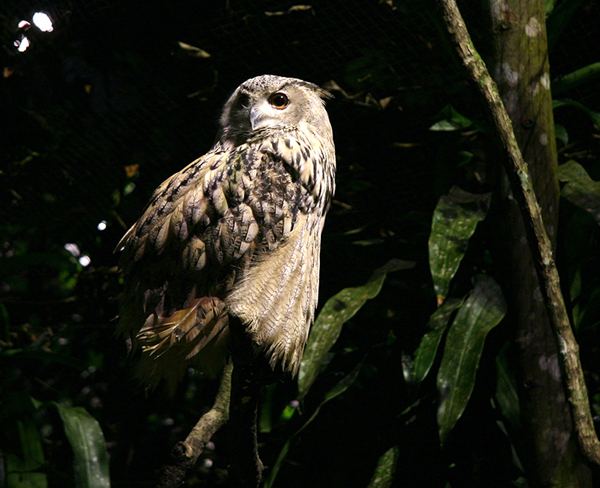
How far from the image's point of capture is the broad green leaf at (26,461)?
6.81ft

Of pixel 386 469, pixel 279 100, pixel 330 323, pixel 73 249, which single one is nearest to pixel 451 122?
pixel 279 100

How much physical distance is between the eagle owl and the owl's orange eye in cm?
19

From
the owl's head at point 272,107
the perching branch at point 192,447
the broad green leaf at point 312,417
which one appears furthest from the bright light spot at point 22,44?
the broad green leaf at point 312,417

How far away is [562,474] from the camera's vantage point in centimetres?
174

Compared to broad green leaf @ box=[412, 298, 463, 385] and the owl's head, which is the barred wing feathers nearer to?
the owl's head

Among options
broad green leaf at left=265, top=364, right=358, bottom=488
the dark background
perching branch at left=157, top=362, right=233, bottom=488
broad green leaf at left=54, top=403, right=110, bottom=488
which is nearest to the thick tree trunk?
the dark background

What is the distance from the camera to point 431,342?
181cm

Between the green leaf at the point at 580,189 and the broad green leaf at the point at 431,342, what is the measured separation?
52cm

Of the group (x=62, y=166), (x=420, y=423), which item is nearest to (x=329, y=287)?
(x=420, y=423)

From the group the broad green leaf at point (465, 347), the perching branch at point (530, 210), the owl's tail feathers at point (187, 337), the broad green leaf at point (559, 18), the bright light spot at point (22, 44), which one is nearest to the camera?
the perching branch at point (530, 210)

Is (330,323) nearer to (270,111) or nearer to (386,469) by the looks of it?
(386,469)

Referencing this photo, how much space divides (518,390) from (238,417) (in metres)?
1.12

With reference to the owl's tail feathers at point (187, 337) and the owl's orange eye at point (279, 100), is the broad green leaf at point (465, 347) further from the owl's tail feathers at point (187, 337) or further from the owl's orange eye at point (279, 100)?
the owl's orange eye at point (279, 100)

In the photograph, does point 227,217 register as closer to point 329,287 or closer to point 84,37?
point 329,287
